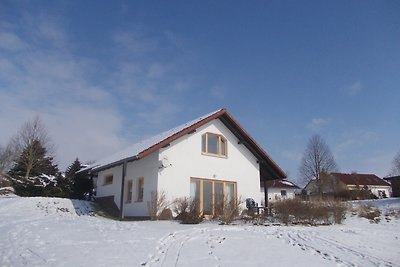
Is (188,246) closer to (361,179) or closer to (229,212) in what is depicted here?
(229,212)

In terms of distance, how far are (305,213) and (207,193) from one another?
5.31 metres

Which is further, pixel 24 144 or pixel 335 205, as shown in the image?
pixel 24 144

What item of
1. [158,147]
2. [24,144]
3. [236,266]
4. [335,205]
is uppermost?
[24,144]

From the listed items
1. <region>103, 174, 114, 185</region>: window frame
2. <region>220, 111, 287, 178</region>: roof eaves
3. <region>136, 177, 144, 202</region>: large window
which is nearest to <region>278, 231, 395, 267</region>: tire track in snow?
<region>136, 177, 144, 202</region>: large window

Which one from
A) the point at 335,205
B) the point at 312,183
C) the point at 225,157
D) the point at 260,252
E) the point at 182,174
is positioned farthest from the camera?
the point at 312,183

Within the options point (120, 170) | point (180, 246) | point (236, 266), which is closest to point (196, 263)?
point (236, 266)

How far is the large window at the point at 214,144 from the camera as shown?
58.0ft

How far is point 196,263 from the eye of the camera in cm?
661

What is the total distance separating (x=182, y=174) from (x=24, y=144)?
23893 millimetres

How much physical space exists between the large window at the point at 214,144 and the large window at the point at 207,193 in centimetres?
153

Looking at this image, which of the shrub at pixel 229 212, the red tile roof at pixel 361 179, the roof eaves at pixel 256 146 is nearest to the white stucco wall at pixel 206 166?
the roof eaves at pixel 256 146

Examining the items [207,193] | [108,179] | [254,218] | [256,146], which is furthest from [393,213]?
[108,179]

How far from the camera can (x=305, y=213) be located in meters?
13.1

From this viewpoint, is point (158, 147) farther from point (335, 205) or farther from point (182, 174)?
point (335, 205)
